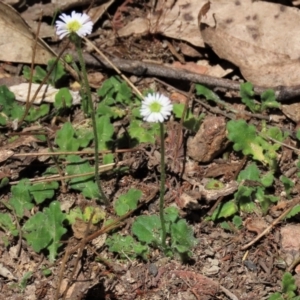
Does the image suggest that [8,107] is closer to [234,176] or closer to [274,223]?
[234,176]

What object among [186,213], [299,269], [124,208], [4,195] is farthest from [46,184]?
[299,269]

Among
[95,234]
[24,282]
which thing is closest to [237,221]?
[95,234]

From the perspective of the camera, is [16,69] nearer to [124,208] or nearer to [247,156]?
[124,208]

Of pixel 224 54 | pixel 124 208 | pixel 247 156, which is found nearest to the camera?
pixel 124 208

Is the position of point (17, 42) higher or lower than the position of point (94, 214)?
higher

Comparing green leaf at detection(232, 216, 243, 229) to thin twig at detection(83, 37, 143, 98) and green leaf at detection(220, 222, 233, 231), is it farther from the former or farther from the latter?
thin twig at detection(83, 37, 143, 98)

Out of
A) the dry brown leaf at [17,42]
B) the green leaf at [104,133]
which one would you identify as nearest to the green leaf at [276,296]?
the green leaf at [104,133]
